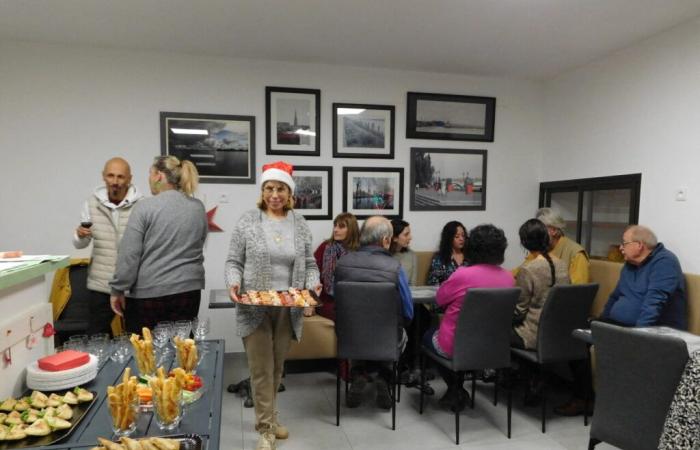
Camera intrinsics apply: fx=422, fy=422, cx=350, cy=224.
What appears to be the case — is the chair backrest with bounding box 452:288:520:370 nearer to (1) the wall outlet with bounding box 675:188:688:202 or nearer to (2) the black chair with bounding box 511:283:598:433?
(2) the black chair with bounding box 511:283:598:433

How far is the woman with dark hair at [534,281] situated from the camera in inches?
102

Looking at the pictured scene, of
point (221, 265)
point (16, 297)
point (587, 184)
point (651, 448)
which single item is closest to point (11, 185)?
point (221, 265)

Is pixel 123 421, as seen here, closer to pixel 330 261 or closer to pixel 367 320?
pixel 367 320

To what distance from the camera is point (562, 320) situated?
2.52 m

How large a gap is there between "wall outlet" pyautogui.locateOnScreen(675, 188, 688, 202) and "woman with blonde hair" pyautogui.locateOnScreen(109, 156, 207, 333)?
3.12 m

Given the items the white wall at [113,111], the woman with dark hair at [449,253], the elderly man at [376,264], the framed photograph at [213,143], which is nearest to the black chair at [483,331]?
the elderly man at [376,264]

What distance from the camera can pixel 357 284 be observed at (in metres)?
2.41

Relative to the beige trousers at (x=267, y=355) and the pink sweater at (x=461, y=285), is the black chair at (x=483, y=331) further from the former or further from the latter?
the beige trousers at (x=267, y=355)

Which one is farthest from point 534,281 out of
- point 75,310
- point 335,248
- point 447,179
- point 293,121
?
point 75,310

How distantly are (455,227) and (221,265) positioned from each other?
2.13m

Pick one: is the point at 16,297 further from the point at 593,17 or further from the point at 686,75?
the point at 686,75

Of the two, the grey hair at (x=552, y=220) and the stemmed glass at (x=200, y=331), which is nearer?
the stemmed glass at (x=200, y=331)

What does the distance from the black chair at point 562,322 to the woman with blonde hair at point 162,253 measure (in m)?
2.00

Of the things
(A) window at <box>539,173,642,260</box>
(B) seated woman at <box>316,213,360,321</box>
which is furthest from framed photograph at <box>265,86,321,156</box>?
(A) window at <box>539,173,642,260</box>
